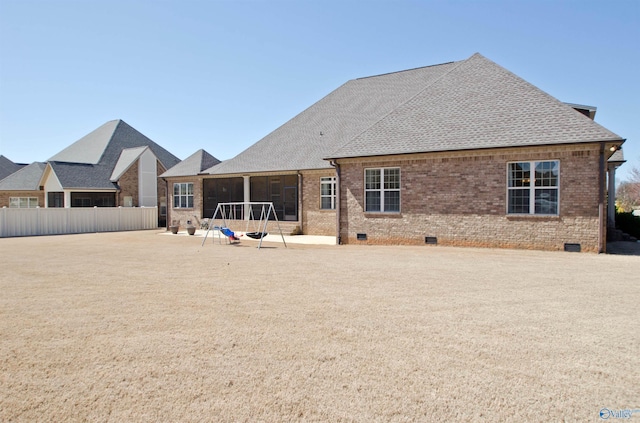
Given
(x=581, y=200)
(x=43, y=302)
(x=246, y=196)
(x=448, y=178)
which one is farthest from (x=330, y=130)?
(x=43, y=302)

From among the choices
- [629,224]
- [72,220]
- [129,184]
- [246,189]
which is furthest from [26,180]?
[629,224]

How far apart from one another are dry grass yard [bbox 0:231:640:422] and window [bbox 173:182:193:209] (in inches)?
704

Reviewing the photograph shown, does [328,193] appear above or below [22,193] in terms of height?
below

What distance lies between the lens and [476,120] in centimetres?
1588

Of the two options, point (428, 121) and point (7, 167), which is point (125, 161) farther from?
point (428, 121)

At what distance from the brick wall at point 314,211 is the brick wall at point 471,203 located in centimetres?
354

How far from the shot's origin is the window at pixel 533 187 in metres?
13.9

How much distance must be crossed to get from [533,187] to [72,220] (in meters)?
27.1

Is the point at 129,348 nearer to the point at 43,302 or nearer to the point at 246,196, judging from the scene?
the point at 43,302

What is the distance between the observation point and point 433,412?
3.60 meters

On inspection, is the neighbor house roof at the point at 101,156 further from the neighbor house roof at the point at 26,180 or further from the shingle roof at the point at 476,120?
the shingle roof at the point at 476,120

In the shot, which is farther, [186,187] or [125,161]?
[125,161]

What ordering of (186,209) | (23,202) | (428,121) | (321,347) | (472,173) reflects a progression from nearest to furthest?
(321,347), (472,173), (428,121), (186,209), (23,202)

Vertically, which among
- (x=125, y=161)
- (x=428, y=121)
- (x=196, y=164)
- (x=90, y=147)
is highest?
(x=90, y=147)
